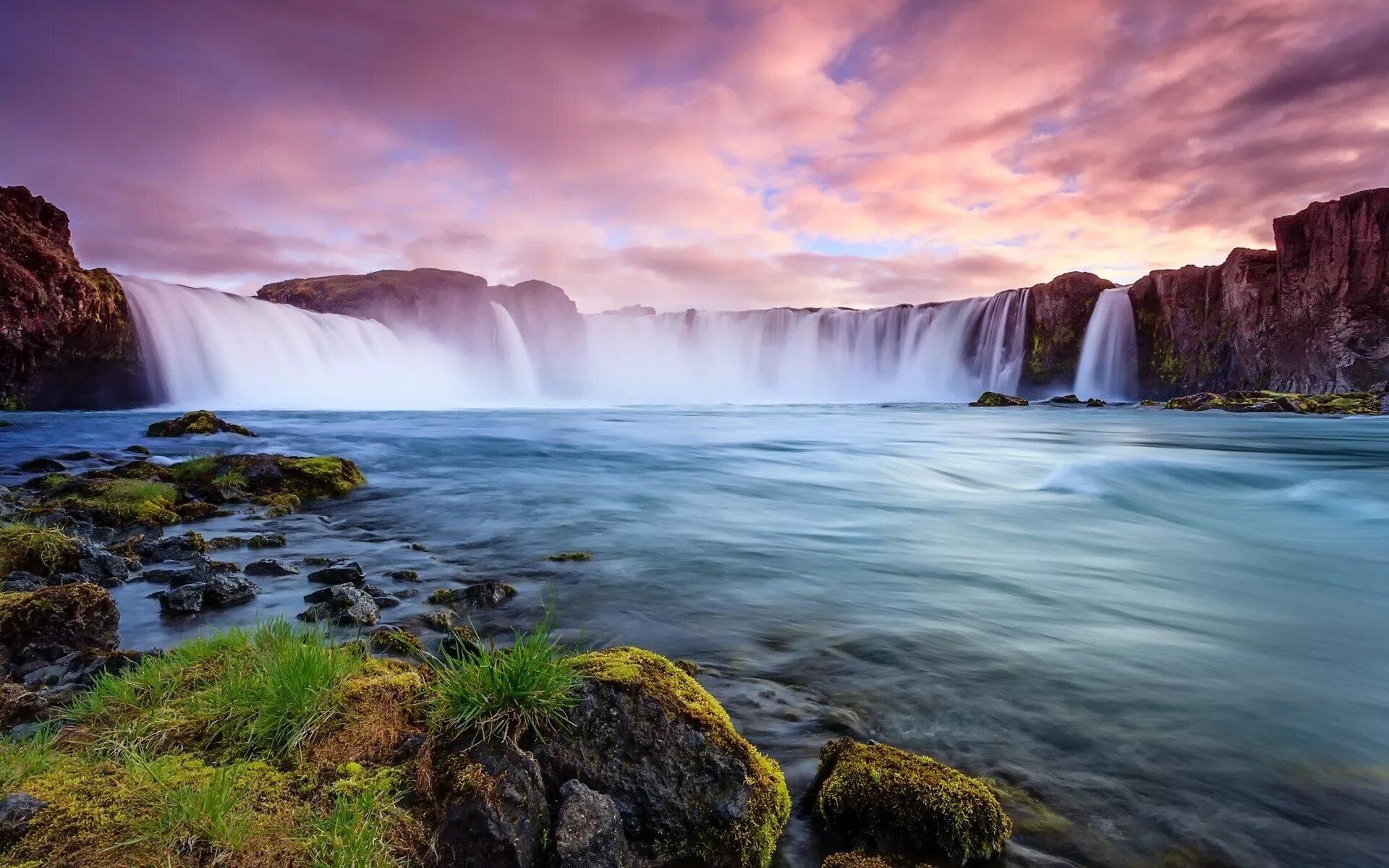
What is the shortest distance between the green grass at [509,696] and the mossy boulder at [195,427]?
2487 centimetres

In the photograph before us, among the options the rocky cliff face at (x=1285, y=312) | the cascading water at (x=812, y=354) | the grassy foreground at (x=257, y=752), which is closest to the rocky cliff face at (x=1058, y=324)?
the cascading water at (x=812, y=354)

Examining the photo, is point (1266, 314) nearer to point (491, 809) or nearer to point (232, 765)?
point (491, 809)

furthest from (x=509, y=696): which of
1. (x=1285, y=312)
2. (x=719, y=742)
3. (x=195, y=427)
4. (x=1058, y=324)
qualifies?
(x=1058, y=324)

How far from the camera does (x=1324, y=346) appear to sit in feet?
191

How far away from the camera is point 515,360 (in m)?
89.1

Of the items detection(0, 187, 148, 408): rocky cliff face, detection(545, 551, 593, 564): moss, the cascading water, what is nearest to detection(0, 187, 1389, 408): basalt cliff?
detection(0, 187, 148, 408): rocky cliff face

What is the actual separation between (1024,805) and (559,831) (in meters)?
2.42

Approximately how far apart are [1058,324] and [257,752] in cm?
8325

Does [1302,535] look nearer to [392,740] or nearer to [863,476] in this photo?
[863,476]

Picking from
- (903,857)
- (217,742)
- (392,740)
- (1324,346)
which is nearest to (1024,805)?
(903,857)

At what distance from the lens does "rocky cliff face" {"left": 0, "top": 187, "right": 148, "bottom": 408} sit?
30.2m

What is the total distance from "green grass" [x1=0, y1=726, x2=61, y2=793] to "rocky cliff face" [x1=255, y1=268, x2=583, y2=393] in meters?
95.7

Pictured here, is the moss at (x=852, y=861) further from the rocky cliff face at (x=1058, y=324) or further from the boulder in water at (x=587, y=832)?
the rocky cliff face at (x=1058, y=324)

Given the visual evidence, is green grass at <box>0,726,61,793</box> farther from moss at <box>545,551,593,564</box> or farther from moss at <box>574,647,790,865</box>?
moss at <box>545,551,593,564</box>
